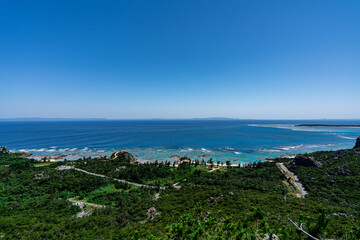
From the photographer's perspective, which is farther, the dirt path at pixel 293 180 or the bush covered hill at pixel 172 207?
the dirt path at pixel 293 180

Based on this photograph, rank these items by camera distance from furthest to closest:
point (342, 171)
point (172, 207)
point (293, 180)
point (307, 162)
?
1. point (307, 162)
2. point (293, 180)
3. point (342, 171)
4. point (172, 207)

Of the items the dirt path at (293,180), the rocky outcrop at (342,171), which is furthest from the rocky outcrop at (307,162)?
the rocky outcrop at (342,171)

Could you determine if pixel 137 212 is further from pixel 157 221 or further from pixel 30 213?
pixel 30 213

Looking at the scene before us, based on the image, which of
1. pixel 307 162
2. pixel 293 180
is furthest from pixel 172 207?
pixel 307 162

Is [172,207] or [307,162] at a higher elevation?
[172,207]

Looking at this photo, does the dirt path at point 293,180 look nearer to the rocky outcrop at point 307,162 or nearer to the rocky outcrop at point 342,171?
the rocky outcrop at point 307,162

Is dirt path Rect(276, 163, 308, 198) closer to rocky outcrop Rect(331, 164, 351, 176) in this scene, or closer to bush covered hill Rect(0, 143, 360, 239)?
bush covered hill Rect(0, 143, 360, 239)

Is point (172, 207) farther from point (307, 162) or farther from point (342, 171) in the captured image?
point (307, 162)
